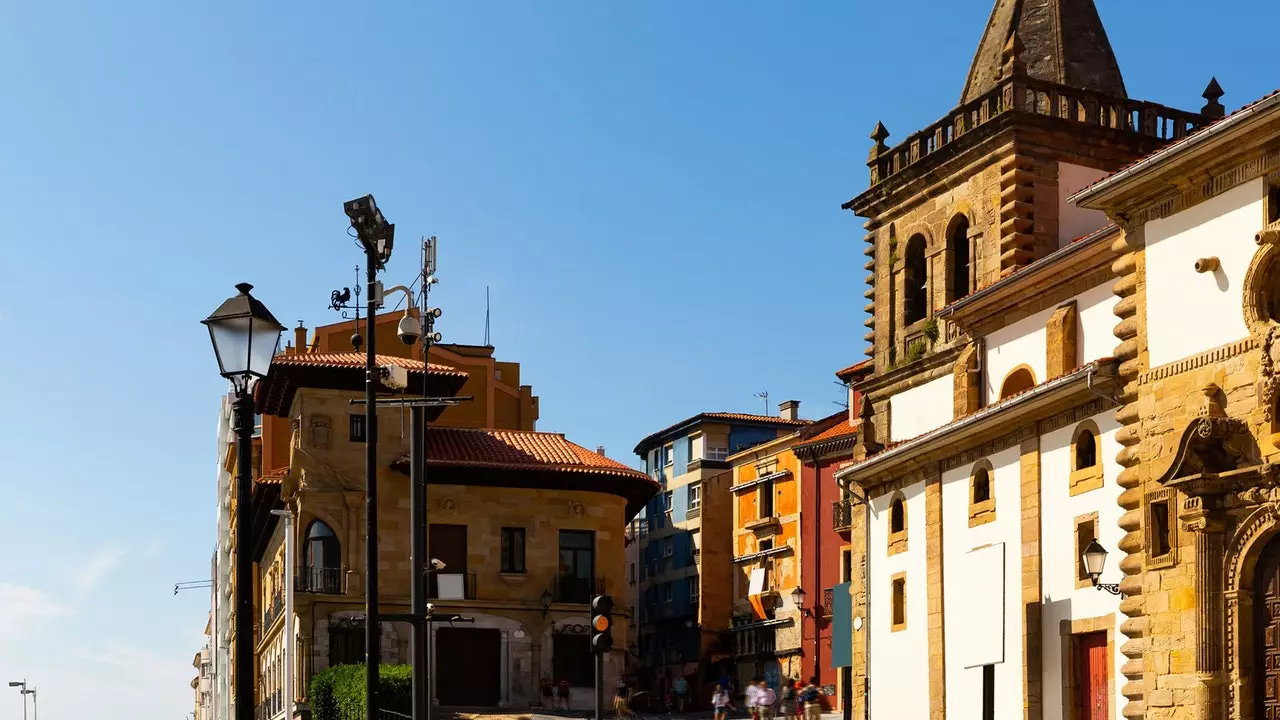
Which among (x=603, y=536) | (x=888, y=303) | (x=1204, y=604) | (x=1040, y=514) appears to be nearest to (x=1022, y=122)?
(x=888, y=303)

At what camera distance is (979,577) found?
1503 inches

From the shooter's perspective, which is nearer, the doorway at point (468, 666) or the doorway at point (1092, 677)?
the doorway at point (1092, 677)

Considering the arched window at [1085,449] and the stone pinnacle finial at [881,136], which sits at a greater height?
the stone pinnacle finial at [881,136]

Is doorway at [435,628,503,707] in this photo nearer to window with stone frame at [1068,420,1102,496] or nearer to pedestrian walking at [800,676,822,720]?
pedestrian walking at [800,676,822,720]

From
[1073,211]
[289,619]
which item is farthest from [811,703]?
[289,619]

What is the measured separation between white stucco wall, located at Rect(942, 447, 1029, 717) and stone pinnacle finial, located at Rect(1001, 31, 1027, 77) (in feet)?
29.2

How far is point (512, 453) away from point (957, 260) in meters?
20.3

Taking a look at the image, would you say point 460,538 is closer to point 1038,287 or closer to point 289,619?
point 289,619

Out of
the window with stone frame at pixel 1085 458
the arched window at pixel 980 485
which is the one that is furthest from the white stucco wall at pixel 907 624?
the window with stone frame at pixel 1085 458

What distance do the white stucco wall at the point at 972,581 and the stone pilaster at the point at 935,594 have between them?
169 millimetres

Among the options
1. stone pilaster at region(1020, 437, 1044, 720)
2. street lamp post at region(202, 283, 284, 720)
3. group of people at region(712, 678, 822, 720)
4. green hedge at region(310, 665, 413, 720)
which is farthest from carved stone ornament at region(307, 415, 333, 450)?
street lamp post at region(202, 283, 284, 720)

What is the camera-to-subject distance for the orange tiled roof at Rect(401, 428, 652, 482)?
58.6m

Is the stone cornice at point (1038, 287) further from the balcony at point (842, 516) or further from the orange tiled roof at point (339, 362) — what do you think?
the balcony at point (842, 516)

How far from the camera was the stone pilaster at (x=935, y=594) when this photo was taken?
132 feet
